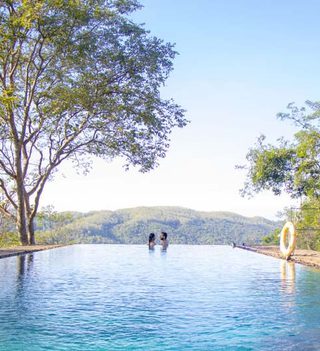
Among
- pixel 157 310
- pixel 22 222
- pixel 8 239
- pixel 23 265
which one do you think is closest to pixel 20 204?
pixel 22 222

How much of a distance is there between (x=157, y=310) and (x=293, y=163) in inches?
969

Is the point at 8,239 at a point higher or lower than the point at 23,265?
higher

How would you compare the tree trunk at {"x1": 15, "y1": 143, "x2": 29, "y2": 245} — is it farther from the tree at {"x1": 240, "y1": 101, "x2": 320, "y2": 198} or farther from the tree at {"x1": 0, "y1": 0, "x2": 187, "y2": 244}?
the tree at {"x1": 240, "y1": 101, "x2": 320, "y2": 198}

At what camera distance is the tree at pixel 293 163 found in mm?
30719

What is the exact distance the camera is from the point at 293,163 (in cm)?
3134

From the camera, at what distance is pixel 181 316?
7887mm

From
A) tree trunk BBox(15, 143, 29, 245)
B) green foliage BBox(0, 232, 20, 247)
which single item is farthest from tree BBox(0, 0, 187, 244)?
green foliage BBox(0, 232, 20, 247)

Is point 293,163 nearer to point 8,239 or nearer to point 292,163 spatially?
point 292,163

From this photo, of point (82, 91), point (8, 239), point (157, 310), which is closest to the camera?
point (157, 310)

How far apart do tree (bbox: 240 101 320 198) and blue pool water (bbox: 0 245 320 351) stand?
1736 cm

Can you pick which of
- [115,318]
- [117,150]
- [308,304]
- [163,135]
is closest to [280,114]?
[163,135]

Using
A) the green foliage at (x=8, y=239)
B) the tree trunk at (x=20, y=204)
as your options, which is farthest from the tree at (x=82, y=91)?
the green foliage at (x=8, y=239)

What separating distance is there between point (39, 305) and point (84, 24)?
56.4 feet

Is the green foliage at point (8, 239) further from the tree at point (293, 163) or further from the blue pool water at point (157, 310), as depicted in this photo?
the blue pool water at point (157, 310)
